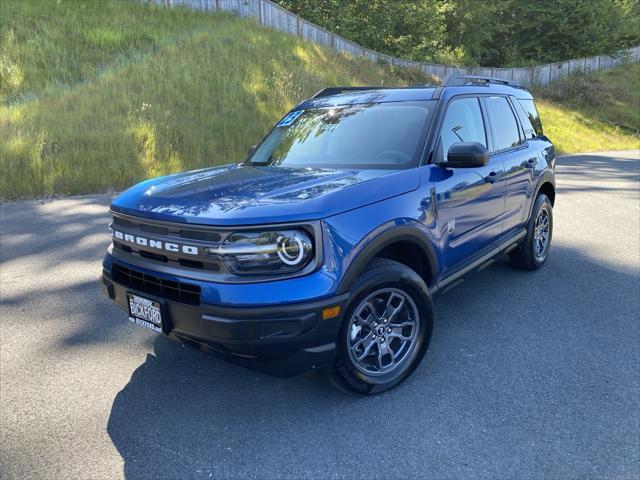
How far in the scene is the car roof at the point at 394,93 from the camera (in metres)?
3.82

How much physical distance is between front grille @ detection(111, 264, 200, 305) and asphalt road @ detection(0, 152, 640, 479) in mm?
688

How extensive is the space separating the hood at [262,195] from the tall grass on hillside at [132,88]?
21.6ft

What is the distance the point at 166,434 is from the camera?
2650 millimetres

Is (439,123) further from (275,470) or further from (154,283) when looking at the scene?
(275,470)

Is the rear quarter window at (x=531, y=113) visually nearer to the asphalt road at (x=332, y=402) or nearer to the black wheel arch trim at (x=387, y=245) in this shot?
the asphalt road at (x=332, y=402)

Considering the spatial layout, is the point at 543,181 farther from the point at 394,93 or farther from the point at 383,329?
the point at 383,329

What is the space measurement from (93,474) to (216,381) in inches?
36.9

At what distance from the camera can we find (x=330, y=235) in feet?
8.45

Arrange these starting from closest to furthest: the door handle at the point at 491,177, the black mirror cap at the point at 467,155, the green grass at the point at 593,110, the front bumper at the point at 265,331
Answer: the front bumper at the point at 265,331 → the black mirror cap at the point at 467,155 → the door handle at the point at 491,177 → the green grass at the point at 593,110

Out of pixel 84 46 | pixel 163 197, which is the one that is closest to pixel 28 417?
pixel 163 197

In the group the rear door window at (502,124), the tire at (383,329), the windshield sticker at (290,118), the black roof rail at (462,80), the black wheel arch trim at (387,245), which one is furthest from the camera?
the rear door window at (502,124)

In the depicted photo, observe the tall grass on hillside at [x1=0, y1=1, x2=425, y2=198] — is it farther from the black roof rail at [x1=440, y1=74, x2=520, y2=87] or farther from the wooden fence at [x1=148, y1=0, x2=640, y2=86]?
the black roof rail at [x1=440, y1=74, x2=520, y2=87]

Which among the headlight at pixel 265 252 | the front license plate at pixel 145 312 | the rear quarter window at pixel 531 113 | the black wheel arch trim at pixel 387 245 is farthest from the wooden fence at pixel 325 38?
the headlight at pixel 265 252

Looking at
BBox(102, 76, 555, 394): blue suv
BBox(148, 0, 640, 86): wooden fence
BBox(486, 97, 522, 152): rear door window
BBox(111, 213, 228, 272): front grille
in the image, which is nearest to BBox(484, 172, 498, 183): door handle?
BBox(102, 76, 555, 394): blue suv
